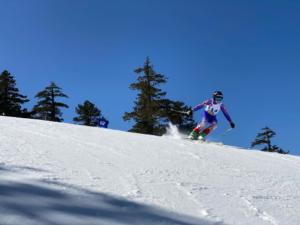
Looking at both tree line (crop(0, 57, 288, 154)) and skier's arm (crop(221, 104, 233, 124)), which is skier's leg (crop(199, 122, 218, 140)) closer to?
skier's arm (crop(221, 104, 233, 124))

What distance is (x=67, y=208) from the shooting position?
422 centimetres

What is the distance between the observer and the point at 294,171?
Answer: 30.5ft

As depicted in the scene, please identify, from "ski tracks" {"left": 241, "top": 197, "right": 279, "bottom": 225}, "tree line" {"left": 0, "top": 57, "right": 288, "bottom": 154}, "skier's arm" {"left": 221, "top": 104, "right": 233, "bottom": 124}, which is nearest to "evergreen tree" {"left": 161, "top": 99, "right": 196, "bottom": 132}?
"tree line" {"left": 0, "top": 57, "right": 288, "bottom": 154}

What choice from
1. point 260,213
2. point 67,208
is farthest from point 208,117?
point 67,208

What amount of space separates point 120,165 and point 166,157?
70.8 inches

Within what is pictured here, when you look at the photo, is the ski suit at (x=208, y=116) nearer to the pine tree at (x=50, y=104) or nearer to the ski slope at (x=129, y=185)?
the ski slope at (x=129, y=185)

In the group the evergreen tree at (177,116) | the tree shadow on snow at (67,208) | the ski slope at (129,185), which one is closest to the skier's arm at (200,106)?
the ski slope at (129,185)

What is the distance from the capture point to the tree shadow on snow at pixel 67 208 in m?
3.86

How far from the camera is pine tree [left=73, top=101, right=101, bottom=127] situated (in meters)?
49.1

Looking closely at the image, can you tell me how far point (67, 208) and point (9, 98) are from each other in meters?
41.4

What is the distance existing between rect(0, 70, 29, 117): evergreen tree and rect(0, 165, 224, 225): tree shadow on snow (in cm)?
3949

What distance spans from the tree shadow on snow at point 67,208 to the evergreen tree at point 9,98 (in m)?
39.5

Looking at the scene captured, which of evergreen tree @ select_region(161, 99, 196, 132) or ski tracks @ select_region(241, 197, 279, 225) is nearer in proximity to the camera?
ski tracks @ select_region(241, 197, 279, 225)

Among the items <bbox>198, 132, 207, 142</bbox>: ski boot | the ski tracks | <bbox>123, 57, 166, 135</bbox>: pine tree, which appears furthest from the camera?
<bbox>123, 57, 166, 135</bbox>: pine tree
